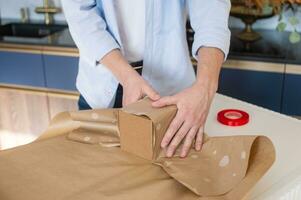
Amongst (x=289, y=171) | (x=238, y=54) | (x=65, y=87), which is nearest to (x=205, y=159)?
(x=289, y=171)

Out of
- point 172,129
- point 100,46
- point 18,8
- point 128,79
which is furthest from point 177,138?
point 18,8

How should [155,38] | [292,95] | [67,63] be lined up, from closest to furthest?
[155,38] → [292,95] → [67,63]

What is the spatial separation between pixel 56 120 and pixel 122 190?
341 mm

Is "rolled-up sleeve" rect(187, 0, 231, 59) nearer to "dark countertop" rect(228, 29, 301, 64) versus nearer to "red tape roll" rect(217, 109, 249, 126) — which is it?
"red tape roll" rect(217, 109, 249, 126)

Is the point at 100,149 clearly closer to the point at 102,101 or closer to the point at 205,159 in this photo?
the point at 205,159

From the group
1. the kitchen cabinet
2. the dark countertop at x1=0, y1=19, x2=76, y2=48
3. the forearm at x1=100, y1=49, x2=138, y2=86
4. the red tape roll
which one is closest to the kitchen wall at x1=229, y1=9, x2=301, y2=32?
the kitchen cabinet

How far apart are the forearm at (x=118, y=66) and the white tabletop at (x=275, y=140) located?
0.78 ft

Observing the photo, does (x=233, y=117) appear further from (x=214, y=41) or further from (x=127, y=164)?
(x=127, y=164)

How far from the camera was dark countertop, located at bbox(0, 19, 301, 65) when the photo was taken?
192 cm

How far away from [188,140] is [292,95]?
1.17 metres

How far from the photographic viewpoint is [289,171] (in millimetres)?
863

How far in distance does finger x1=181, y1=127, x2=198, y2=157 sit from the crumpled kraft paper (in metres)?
0.02

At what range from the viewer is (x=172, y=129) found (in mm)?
868

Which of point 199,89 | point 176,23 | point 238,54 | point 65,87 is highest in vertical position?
point 176,23
